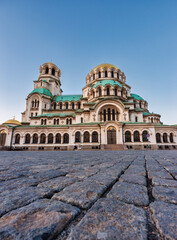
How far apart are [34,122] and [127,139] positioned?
71.1 feet

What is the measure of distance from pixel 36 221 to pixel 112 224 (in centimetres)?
56

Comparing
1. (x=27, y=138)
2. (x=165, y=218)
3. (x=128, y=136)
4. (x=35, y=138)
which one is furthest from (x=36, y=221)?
(x=27, y=138)

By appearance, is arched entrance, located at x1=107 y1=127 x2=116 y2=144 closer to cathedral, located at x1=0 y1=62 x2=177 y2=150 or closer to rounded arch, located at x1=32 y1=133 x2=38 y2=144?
cathedral, located at x1=0 y1=62 x2=177 y2=150

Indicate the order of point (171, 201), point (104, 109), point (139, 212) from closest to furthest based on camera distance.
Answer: point (139, 212) → point (171, 201) → point (104, 109)

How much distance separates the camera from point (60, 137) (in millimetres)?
23875

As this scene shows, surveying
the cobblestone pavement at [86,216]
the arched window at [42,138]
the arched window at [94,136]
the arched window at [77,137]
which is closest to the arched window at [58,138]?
the arched window at [42,138]

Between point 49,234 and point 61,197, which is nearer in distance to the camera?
point 49,234

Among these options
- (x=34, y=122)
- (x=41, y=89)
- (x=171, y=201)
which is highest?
(x=41, y=89)

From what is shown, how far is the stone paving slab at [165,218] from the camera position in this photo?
81 centimetres

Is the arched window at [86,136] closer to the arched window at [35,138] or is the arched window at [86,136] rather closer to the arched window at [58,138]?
the arched window at [58,138]

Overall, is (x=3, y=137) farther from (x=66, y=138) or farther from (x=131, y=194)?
(x=131, y=194)

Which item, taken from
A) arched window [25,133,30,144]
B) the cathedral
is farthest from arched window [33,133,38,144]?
arched window [25,133,30,144]

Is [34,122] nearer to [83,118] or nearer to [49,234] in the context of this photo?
[83,118]

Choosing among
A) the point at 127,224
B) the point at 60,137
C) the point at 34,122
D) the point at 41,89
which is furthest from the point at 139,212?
the point at 41,89
